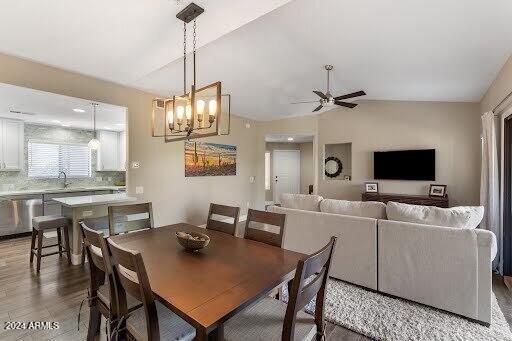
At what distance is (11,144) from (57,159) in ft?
2.80

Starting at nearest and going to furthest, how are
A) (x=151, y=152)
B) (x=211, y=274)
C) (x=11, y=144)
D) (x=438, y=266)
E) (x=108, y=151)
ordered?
1. (x=211, y=274)
2. (x=438, y=266)
3. (x=151, y=152)
4. (x=11, y=144)
5. (x=108, y=151)

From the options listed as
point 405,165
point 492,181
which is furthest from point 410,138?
point 492,181

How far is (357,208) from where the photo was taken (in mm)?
2809

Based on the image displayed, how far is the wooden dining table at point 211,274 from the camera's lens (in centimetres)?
107

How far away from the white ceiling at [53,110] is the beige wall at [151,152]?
159mm

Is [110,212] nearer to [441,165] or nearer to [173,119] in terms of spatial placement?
[173,119]

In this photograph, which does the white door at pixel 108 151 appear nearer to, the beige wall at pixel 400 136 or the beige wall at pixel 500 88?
the beige wall at pixel 400 136

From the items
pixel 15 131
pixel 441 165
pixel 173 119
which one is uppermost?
pixel 15 131

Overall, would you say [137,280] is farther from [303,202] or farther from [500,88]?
[500,88]

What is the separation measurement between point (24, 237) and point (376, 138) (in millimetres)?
7368

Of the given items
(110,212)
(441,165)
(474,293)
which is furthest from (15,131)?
(441,165)

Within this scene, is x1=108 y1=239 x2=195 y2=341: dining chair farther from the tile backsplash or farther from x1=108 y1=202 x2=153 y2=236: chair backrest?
the tile backsplash

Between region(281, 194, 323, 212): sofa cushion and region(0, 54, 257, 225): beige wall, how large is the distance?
89.3 inches

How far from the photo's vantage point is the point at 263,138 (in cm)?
670
